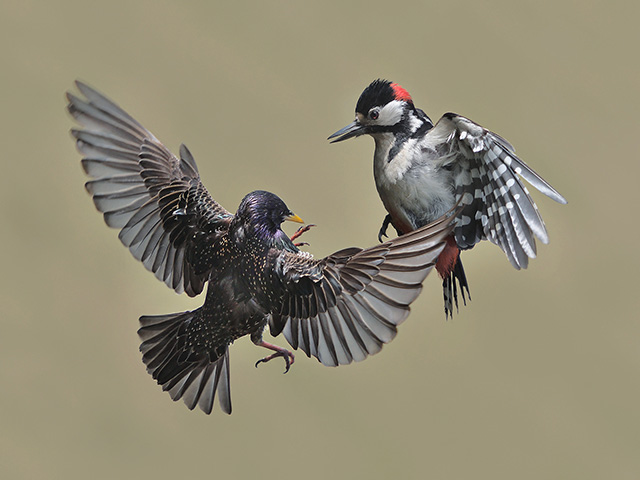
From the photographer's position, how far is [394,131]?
334 cm

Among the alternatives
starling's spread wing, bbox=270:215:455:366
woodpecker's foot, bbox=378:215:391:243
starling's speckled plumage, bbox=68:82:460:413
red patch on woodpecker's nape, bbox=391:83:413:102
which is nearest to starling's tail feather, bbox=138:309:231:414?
starling's speckled plumage, bbox=68:82:460:413

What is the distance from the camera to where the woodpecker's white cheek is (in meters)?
3.29

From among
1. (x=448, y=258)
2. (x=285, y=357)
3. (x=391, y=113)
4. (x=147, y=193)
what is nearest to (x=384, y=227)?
(x=448, y=258)

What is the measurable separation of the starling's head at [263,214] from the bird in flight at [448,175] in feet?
1.50

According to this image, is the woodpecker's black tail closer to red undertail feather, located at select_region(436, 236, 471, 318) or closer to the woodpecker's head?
red undertail feather, located at select_region(436, 236, 471, 318)

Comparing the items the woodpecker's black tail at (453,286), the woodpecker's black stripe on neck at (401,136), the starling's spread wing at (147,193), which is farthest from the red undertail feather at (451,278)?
the starling's spread wing at (147,193)

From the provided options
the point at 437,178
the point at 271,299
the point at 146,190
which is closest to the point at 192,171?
the point at 146,190

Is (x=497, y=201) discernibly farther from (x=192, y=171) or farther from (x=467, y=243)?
(x=192, y=171)

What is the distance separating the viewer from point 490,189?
3207 millimetres

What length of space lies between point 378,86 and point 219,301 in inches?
41.3

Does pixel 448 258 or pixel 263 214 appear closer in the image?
pixel 263 214

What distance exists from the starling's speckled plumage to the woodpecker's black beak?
47 cm

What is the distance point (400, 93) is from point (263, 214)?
0.80m

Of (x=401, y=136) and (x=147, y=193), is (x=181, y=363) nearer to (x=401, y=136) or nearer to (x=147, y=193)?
(x=147, y=193)
